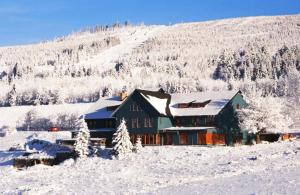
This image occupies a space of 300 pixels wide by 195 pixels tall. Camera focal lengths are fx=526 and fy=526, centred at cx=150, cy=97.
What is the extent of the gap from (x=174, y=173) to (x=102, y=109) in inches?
1353

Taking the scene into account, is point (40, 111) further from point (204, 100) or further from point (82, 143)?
point (82, 143)

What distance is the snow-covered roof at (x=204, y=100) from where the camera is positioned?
229 feet

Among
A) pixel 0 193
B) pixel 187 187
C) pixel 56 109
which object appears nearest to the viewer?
pixel 187 187

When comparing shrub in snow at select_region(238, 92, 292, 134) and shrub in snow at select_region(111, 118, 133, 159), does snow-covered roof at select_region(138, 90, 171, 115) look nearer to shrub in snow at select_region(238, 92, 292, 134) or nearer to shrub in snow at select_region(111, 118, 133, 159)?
shrub in snow at select_region(238, 92, 292, 134)

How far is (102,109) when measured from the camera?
3091 inches

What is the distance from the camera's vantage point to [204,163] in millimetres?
49594

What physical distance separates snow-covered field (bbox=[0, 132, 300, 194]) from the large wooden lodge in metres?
9.24

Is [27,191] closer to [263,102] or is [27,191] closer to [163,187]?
[163,187]

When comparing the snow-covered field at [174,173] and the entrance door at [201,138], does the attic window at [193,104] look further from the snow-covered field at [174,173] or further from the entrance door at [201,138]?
the snow-covered field at [174,173]

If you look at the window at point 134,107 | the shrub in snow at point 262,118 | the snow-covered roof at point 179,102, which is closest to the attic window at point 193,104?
the snow-covered roof at point 179,102

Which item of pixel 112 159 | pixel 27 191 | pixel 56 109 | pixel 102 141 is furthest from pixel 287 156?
pixel 56 109

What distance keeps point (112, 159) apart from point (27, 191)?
61.8ft

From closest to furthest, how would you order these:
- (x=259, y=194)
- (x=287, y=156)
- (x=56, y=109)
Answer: (x=259, y=194)
(x=287, y=156)
(x=56, y=109)

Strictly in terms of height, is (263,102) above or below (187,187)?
above
